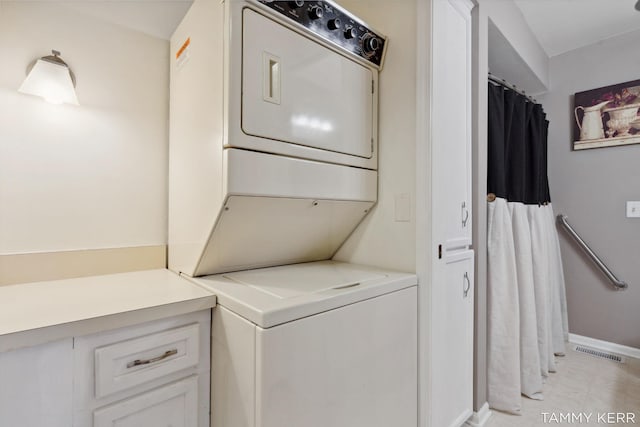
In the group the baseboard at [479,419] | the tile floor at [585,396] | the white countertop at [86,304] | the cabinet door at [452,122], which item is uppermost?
the cabinet door at [452,122]

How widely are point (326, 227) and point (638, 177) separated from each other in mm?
2918

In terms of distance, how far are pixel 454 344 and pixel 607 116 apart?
2718 mm

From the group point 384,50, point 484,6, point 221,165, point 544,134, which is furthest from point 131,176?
point 544,134

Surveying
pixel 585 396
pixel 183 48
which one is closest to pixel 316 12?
pixel 183 48

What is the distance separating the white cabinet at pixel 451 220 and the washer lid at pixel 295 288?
0.29 meters

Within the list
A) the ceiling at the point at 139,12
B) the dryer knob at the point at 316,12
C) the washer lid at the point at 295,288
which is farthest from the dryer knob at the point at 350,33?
the washer lid at the point at 295,288

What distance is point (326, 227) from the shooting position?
1.53 metres

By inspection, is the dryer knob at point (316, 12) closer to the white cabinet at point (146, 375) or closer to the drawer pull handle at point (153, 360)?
the white cabinet at point (146, 375)

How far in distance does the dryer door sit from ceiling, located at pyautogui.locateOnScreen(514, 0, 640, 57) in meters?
1.82

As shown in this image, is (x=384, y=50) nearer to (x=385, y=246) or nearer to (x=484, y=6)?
(x=484, y=6)

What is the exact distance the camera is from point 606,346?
2.72 meters

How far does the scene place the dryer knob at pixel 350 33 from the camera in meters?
1.35

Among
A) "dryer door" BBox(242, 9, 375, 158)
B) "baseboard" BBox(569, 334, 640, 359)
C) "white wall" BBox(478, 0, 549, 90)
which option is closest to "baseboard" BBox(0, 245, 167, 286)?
"dryer door" BBox(242, 9, 375, 158)

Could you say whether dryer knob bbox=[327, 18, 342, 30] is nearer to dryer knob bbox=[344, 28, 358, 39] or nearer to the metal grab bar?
dryer knob bbox=[344, 28, 358, 39]
